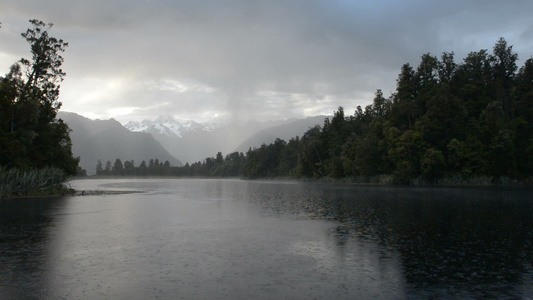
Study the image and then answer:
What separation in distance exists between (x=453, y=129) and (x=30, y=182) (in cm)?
9941

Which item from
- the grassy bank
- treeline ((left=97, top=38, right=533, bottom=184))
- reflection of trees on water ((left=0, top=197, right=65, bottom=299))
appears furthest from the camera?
treeline ((left=97, top=38, right=533, bottom=184))

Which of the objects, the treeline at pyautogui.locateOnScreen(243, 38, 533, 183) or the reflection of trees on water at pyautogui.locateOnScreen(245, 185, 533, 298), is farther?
the treeline at pyautogui.locateOnScreen(243, 38, 533, 183)

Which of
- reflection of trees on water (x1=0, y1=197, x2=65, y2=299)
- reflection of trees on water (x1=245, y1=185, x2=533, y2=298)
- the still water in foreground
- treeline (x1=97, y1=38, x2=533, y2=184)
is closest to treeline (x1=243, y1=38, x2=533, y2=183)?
treeline (x1=97, y1=38, x2=533, y2=184)

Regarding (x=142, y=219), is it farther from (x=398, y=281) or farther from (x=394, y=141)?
(x=394, y=141)

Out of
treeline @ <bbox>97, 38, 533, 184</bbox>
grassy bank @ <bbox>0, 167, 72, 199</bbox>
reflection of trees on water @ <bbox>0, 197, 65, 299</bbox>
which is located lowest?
reflection of trees on water @ <bbox>0, 197, 65, 299</bbox>

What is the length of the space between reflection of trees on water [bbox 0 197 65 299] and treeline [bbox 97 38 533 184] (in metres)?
89.4

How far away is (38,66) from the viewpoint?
232ft

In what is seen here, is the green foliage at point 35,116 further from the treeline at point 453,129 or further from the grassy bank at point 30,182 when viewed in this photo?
the treeline at point 453,129

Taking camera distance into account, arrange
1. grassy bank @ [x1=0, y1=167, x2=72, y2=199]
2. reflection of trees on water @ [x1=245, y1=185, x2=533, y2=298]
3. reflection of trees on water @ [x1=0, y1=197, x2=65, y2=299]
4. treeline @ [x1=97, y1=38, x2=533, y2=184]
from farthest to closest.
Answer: treeline @ [x1=97, y1=38, x2=533, y2=184], grassy bank @ [x1=0, y1=167, x2=72, y2=199], reflection of trees on water @ [x1=245, y1=185, x2=533, y2=298], reflection of trees on water @ [x1=0, y1=197, x2=65, y2=299]

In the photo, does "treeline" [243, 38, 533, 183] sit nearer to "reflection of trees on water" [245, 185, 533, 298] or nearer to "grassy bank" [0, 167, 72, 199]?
"reflection of trees on water" [245, 185, 533, 298]

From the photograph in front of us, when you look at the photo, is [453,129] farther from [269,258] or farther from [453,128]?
[269,258]

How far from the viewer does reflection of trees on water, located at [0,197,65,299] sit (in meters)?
12.8

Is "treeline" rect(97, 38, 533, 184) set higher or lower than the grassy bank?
higher

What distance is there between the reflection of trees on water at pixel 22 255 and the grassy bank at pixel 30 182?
27726 millimetres
